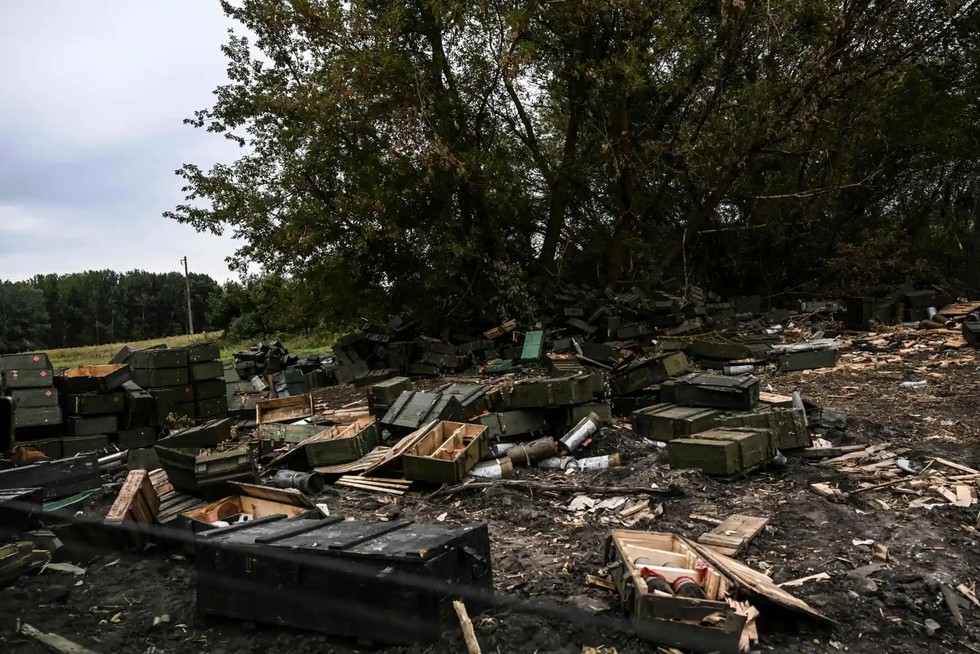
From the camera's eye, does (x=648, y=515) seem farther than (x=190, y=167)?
No

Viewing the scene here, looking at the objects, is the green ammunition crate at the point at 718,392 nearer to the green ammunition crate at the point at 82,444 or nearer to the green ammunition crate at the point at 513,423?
the green ammunition crate at the point at 513,423

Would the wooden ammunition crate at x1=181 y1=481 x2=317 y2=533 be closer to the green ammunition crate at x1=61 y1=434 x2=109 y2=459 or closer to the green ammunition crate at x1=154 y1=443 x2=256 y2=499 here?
the green ammunition crate at x1=154 y1=443 x2=256 y2=499

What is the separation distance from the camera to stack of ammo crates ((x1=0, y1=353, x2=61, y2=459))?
1092 centimetres

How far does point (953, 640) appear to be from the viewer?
477 centimetres

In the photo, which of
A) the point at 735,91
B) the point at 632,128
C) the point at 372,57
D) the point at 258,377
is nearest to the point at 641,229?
the point at 632,128

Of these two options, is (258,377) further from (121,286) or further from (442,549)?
(121,286)

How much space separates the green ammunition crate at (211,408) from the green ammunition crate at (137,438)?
37.3 inches

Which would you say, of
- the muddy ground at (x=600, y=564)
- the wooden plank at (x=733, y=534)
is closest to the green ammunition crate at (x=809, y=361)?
the muddy ground at (x=600, y=564)

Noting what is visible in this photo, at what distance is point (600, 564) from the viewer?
6.10 meters

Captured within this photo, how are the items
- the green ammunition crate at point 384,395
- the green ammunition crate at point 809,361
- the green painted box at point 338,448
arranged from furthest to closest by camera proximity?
the green ammunition crate at point 809,361, the green ammunition crate at point 384,395, the green painted box at point 338,448

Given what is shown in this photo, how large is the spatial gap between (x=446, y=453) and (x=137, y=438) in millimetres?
5866

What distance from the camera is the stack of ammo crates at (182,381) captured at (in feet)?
41.4

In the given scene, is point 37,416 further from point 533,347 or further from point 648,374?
point 533,347

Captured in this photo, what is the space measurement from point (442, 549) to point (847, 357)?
45.8 ft
